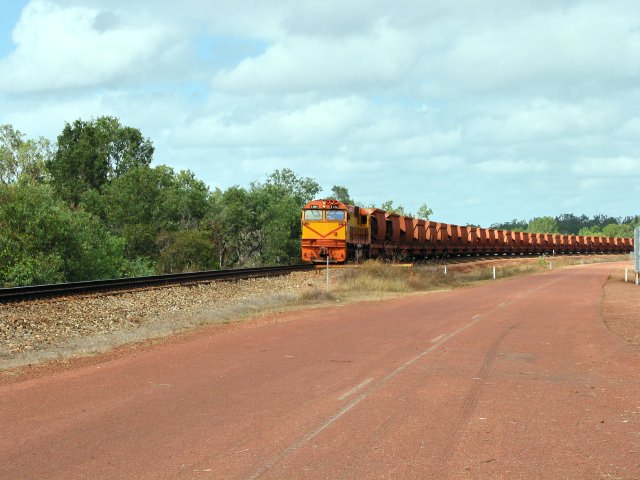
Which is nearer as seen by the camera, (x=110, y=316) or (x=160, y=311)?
(x=110, y=316)

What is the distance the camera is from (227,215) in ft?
201

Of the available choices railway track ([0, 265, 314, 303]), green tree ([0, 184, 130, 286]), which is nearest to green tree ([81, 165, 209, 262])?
green tree ([0, 184, 130, 286])

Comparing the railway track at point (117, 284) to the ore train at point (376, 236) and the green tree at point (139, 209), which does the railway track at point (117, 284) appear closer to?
the ore train at point (376, 236)

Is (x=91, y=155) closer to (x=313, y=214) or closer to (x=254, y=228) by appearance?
(x=254, y=228)

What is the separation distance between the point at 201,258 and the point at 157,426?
4169 centimetres

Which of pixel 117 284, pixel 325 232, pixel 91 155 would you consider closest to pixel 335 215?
pixel 325 232

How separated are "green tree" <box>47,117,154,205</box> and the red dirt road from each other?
59653 millimetres

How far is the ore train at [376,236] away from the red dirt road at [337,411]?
22.4m

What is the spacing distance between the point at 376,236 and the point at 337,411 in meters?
35.7

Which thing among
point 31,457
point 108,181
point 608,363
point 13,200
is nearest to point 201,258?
point 13,200

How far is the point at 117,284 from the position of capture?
23.3 metres

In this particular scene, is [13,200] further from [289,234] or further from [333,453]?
[289,234]

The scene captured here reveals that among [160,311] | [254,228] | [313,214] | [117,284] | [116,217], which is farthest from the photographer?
[254,228]

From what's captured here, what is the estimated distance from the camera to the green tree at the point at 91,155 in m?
71.0
